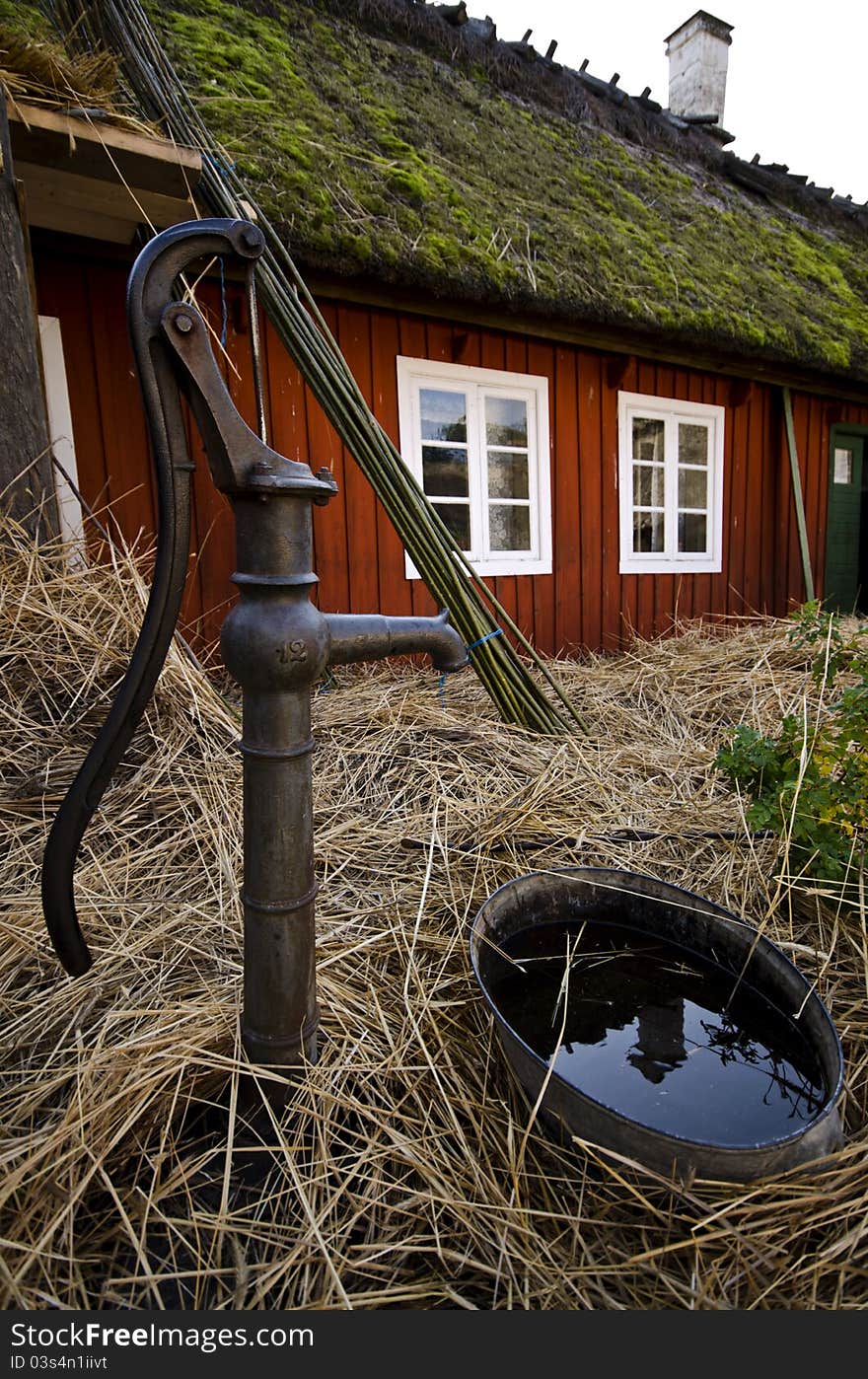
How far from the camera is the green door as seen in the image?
5.47 metres

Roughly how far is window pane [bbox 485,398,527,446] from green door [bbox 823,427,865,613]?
10.3ft

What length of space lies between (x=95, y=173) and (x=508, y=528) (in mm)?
2385

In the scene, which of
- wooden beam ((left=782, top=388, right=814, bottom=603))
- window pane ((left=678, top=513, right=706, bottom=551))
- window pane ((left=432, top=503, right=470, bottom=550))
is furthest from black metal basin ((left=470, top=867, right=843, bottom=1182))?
wooden beam ((left=782, top=388, right=814, bottom=603))

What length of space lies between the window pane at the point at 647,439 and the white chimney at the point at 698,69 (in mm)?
4342

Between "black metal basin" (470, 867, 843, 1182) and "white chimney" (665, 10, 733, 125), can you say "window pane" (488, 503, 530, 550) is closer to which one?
"black metal basin" (470, 867, 843, 1182)

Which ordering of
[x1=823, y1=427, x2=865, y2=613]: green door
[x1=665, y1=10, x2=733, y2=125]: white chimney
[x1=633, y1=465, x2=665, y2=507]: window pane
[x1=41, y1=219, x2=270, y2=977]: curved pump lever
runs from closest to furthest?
[x1=41, y1=219, x2=270, y2=977]: curved pump lever
[x1=633, y1=465, x2=665, y2=507]: window pane
[x1=823, y1=427, x2=865, y2=613]: green door
[x1=665, y1=10, x2=733, y2=125]: white chimney

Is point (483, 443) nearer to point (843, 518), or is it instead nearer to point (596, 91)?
point (843, 518)

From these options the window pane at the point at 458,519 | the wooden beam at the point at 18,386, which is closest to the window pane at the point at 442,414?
the window pane at the point at 458,519

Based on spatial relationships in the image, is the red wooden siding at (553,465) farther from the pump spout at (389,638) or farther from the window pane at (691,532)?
the pump spout at (389,638)

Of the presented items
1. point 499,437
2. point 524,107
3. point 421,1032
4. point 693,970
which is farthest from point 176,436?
point 524,107

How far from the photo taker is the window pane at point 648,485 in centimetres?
431

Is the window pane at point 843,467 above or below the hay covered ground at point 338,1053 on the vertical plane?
above

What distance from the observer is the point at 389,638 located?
865 mm

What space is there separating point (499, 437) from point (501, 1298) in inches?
143
